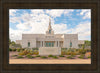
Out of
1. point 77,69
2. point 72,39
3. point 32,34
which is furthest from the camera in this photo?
point 32,34

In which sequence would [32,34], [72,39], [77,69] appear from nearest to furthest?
1. [77,69]
2. [72,39]
3. [32,34]

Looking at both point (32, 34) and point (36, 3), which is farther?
point (32, 34)

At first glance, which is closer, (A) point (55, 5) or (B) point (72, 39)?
(A) point (55, 5)

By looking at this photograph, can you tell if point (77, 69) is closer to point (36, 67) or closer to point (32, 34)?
point (36, 67)

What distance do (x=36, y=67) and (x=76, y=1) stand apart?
331 cm

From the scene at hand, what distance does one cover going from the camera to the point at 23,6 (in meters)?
3.54
